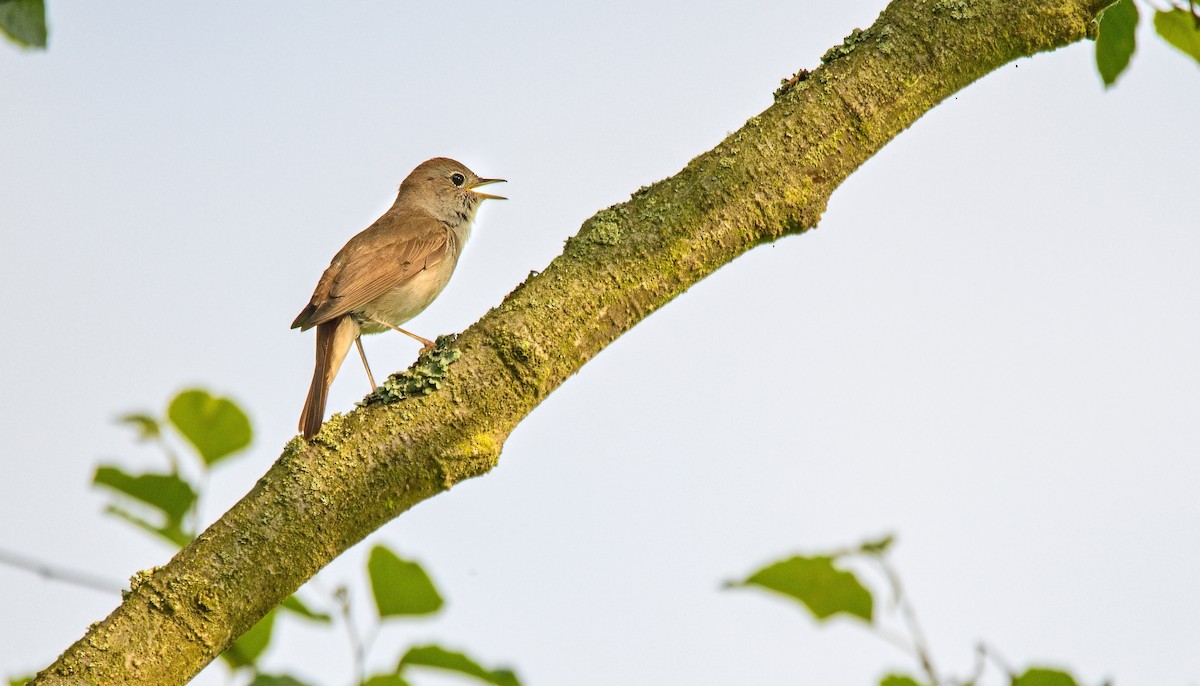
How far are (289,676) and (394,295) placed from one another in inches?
184

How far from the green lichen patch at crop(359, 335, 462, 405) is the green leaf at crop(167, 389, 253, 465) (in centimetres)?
61

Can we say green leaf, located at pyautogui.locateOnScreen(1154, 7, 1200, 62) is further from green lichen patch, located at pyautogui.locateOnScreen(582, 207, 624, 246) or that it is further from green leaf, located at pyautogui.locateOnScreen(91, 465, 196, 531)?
green leaf, located at pyautogui.locateOnScreen(91, 465, 196, 531)

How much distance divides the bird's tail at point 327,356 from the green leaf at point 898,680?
150 inches

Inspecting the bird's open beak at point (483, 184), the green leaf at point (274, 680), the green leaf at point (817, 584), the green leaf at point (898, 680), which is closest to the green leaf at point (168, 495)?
the green leaf at point (274, 680)

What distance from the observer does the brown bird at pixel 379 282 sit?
6.30 metres

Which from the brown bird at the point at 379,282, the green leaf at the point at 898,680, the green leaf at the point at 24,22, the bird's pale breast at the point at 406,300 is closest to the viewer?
the green leaf at the point at 24,22

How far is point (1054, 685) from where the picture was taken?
1920 mm

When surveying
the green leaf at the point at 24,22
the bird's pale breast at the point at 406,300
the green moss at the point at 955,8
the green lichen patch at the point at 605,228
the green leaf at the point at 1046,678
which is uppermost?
the bird's pale breast at the point at 406,300

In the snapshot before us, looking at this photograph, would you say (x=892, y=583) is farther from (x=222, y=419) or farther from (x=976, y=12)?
(x=222, y=419)

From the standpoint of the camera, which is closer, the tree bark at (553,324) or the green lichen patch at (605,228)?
the tree bark at (553,324)

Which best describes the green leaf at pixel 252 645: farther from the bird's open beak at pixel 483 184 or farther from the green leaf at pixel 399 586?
the bird's open beak at pixel 483 184

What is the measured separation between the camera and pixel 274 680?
7.42 feet

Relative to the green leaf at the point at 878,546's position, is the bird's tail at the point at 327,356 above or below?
above

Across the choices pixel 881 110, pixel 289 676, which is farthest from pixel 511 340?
pixel 881 110
